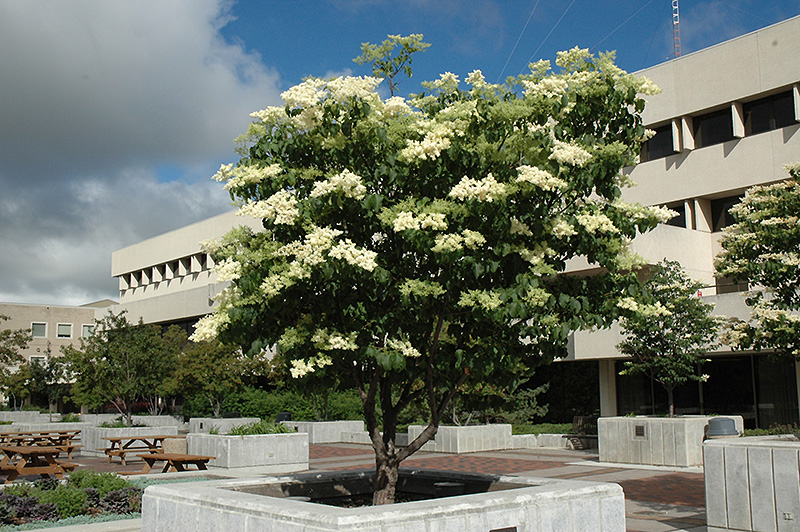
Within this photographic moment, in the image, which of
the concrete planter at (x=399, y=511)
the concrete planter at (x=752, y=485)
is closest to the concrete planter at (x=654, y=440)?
the concrete planter at (x=752, y=485)

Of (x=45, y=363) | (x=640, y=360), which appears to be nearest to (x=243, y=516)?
(x=640, y=360)

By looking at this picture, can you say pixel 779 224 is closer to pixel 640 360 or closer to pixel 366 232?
pixel 640 360

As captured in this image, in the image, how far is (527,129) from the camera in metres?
8.47

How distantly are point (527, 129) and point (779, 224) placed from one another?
28.1 feet

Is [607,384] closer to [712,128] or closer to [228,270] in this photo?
[712,128]

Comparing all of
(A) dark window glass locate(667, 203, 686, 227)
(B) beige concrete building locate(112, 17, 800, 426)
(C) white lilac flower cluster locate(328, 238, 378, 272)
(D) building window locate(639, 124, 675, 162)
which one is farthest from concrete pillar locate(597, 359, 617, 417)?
(C) white lilac flower cluster locate(328, 238, 378, 272)

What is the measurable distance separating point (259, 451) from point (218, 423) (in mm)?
14899

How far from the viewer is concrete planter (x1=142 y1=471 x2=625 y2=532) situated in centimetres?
700

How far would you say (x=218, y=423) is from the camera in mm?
33781

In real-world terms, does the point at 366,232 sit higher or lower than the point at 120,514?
higher

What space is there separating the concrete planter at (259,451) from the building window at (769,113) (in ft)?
61.7

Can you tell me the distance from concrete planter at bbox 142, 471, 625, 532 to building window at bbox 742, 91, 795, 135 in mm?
21737

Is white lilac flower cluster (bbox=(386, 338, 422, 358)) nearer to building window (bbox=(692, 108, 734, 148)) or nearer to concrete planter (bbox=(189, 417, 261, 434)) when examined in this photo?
building window (bbox=(692, 108, 734, 148))

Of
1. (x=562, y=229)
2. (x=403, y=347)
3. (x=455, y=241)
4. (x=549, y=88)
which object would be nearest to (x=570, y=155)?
(x=562, y=229)
